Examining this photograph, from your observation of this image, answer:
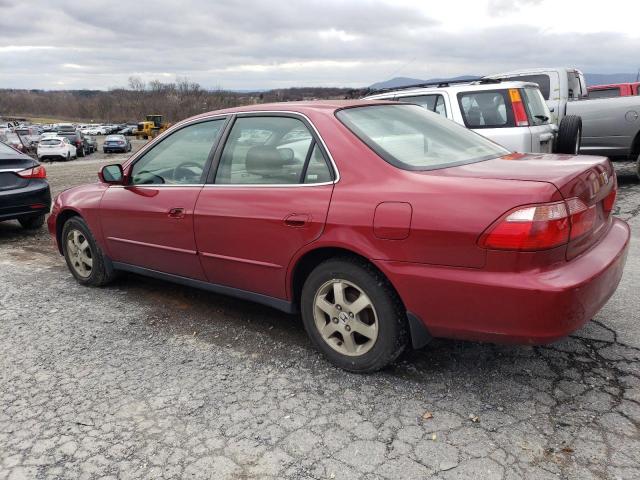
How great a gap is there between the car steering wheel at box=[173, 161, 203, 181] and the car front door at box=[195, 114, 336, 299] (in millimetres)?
240

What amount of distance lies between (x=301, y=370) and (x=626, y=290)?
274 centimetres

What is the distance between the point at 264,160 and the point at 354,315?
1.15 metres

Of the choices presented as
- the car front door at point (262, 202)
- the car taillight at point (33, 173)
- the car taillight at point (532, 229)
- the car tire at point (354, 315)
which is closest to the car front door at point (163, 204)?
the car front door at point (262, 202)

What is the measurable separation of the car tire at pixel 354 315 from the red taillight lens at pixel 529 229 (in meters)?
0.67

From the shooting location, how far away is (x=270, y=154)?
342 centimetres

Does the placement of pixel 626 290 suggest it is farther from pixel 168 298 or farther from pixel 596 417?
pixel 168 298

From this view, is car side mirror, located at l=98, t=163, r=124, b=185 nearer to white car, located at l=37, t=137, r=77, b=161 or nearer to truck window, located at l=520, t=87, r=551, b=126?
truck window, located at l=520, t=87, r=551, b=126

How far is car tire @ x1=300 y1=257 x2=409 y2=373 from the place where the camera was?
2.88 meters

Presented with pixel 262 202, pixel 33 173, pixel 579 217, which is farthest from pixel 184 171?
pixel 33 173

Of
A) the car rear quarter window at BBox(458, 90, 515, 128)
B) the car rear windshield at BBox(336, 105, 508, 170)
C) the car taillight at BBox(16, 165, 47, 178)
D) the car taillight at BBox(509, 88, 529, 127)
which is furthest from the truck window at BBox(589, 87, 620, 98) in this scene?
the car taillight at BBox(16, 165, 47, 178)

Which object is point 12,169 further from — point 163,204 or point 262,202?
point 262,202

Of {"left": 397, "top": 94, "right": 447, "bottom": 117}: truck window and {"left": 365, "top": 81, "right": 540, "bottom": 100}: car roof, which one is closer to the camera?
{"left": 365, "top": 81, "right": 540, "bottom": 100}: car roof

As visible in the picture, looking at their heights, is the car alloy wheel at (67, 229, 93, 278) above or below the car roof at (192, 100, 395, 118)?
below

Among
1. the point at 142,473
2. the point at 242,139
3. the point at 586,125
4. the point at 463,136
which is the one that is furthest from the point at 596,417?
the point at 586,125
